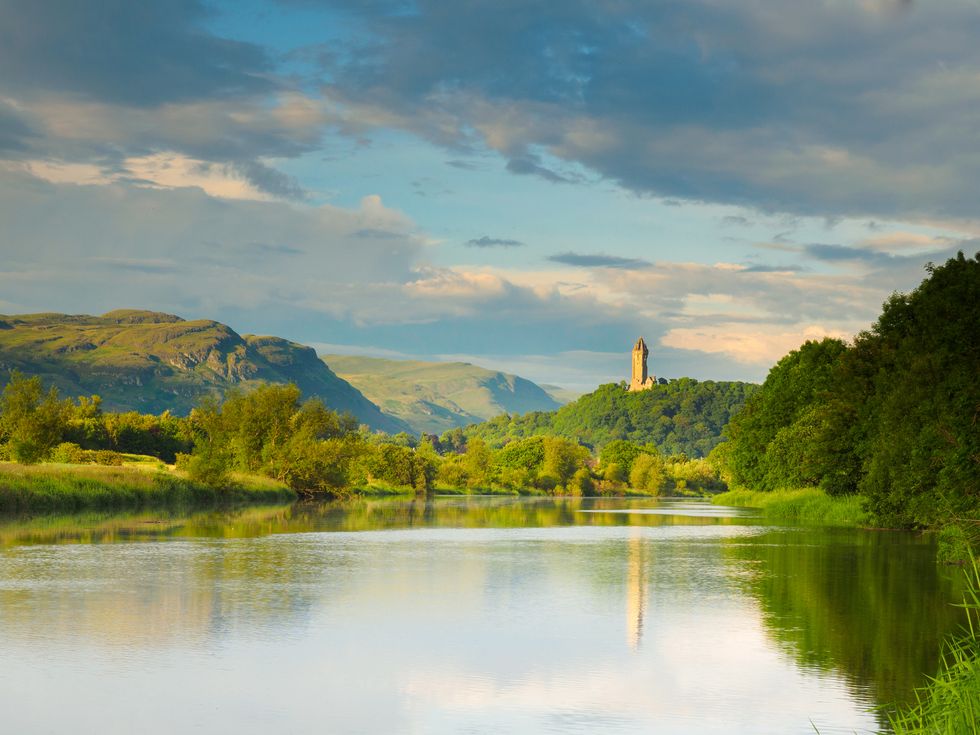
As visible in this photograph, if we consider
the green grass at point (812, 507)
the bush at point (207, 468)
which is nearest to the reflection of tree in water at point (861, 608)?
the green grass at point (812, 507)

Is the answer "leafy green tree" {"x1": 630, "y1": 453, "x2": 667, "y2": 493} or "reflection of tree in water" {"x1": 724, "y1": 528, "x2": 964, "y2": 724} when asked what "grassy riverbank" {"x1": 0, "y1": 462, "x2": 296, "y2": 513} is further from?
"leafy green tree" {"x1": 630, "y1": 453, "x2": 667, "y2": 493}

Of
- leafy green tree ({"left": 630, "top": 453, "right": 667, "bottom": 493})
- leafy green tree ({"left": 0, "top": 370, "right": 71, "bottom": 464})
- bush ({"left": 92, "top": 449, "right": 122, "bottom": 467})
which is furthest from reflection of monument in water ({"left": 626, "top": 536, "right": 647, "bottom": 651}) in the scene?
leafy green tree ({"left": 630, "top": 453, "right": 667, "bottom": 493})

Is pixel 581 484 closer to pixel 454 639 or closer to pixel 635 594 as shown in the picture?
pixel 635 594

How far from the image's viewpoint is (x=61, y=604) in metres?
18.3

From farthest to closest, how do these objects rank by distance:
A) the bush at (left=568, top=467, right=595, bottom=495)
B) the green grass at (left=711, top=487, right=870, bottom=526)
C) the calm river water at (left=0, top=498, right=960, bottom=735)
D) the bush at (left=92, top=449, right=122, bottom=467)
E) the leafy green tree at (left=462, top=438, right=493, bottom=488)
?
the bush at (left=568, top=467, right=595, bottom=495) < the leafy green tree at (left=462, top=438, right=493, bottom=488) < the bush at (left=92, top=449, right=122, bottom=467) < the green grass at (left=711, top=487, right=870, bottom=526) < the calm river water at (left=0, top=498, right=960, bottom=735)

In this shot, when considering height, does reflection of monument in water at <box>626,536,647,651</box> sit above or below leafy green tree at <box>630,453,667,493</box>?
above

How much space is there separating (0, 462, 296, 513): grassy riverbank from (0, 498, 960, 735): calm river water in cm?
1678

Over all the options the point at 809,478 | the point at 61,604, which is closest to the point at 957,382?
the point at 61,604

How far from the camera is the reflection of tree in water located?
14.0 meters

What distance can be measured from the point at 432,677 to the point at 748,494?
7957cm

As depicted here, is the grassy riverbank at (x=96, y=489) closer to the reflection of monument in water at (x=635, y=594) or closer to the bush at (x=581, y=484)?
the reflection of monument in water at (x=635, y=594)

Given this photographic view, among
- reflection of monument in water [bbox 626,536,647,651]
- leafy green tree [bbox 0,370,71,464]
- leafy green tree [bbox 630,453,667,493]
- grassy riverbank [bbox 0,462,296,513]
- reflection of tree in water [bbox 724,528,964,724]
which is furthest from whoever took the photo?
leafy green tree [bbox 630,453,667,493]

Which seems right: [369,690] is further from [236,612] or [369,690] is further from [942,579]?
[942,579]

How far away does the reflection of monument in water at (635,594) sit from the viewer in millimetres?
17047
